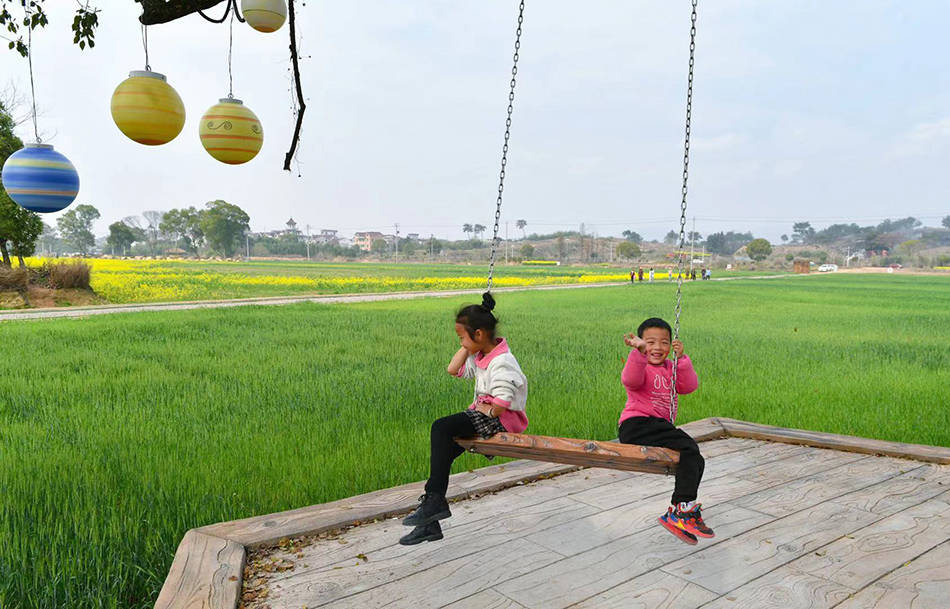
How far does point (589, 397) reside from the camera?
6988 mm

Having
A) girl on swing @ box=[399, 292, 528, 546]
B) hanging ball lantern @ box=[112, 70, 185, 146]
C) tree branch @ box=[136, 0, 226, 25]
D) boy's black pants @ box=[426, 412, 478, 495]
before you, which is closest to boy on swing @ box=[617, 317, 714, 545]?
girl on swing @ box=[399, 292, 528, 546]

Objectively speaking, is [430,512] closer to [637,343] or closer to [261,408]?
→ [637,343]

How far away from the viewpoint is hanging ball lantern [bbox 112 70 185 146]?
13.5ft

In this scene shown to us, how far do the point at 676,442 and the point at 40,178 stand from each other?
467cm

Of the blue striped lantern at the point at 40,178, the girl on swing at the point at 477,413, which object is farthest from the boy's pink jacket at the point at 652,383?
the blue striped lantern at the point at 40,178

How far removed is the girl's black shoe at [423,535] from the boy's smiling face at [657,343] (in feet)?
4.87

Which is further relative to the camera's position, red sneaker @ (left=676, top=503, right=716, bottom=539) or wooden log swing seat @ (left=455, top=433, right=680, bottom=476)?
red sneaker @ (left=676, top=503, right=716, bottom=539)

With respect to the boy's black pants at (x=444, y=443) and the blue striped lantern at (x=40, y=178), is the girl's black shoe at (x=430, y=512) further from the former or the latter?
the blue striped lantern at (x=40, y=178)

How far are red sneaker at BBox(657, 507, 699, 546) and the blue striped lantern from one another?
4.69 metres

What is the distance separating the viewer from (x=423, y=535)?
3.15 metres

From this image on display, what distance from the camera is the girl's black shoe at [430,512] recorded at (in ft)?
10.5

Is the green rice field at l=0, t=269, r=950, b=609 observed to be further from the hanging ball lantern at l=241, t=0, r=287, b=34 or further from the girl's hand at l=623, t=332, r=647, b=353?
the hanging ball lantern at l=241, t=0, r=287, b=34

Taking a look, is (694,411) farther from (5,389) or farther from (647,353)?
(5,389)

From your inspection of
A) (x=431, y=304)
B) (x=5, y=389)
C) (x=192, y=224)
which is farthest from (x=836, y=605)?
(x=192, y=224)
